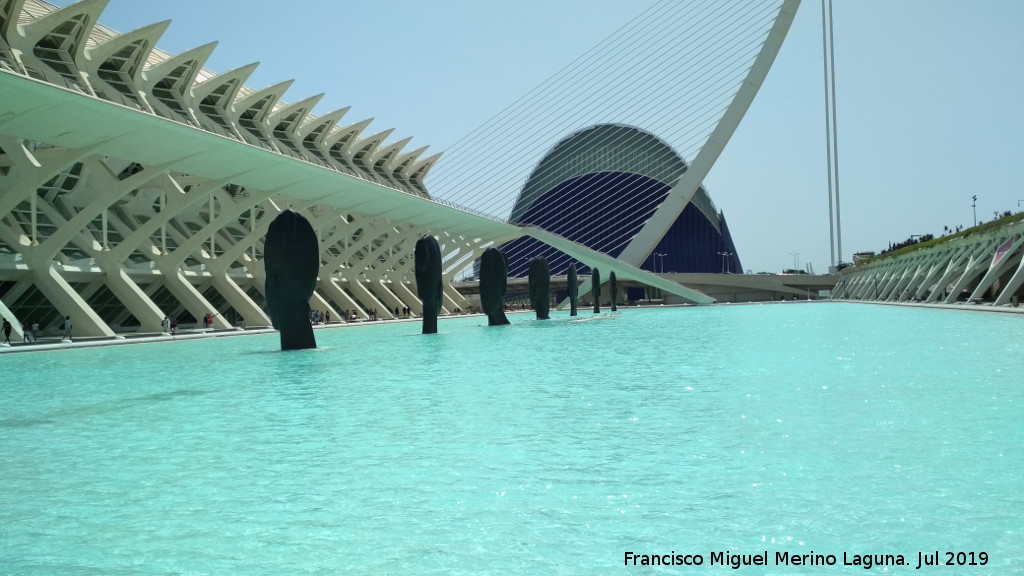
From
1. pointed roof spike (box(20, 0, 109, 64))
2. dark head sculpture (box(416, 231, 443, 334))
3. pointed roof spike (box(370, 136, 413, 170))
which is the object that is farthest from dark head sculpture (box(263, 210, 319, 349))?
pointed roof spike (box(370, 136, 413, 170))

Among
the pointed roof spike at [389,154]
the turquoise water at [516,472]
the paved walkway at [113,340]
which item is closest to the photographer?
the turquoise water at [516,472]

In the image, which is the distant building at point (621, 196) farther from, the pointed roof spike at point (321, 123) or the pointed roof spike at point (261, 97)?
the pointed roof spike at point (261, 97)

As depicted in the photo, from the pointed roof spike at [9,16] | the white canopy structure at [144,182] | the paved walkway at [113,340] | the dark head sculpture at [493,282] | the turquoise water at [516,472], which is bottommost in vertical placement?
the turquoise water at [516,472]

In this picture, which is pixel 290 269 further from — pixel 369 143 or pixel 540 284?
pixel 369 143

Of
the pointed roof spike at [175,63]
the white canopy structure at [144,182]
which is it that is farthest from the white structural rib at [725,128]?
the pointed roof spike at [175,63]

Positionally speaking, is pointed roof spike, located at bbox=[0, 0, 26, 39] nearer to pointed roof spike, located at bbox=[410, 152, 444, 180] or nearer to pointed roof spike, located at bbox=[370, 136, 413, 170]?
pointed roof spike, located at bbox=[370, 136, 413, 170]

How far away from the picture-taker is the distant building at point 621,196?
84625 millimetres

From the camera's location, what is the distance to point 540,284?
3738 centimetres

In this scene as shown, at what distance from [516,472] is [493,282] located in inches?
933

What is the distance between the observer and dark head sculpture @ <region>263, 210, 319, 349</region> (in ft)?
57.6

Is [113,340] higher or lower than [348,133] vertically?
lower

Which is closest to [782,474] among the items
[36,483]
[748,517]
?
[748,517]

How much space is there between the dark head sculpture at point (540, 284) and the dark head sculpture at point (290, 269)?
754 inches

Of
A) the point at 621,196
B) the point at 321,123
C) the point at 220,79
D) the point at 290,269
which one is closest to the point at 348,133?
the point at 321,123
